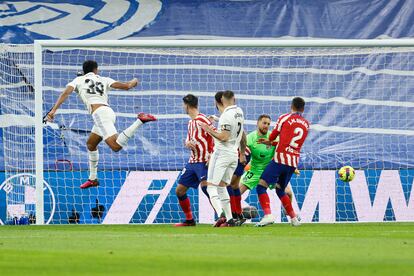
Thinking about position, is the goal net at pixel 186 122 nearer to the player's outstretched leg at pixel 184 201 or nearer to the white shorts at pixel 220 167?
the player's outstretched leg at pixel 184 201

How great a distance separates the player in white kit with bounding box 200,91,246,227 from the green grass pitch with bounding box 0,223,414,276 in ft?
6.41

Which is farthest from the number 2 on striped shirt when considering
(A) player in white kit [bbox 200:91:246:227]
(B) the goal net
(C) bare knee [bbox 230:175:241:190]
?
(B) the goal net

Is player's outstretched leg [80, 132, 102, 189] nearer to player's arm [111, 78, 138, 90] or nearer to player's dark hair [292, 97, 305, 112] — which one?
player's arm [111, 78, 138, 90]

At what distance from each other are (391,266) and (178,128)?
12375 millimetres

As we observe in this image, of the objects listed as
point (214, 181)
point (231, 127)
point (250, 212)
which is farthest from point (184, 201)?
point (250, 212)

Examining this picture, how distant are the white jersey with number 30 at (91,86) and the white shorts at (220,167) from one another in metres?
2.17

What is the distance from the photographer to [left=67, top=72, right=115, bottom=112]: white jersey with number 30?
1752 cm

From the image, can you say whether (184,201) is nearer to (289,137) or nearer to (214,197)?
(214,197)

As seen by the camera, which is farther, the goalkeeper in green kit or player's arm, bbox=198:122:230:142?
the goalkeeper in green kit

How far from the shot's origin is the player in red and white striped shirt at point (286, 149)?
16859 millimetres

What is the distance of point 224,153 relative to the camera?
54.1ft

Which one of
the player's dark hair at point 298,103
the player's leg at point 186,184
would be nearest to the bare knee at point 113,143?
the player's leg at point 186,184

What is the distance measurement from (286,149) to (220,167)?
1119mm

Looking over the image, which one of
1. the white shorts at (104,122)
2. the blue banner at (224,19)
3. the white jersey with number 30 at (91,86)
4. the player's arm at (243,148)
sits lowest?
the player's arm at (243,148)
